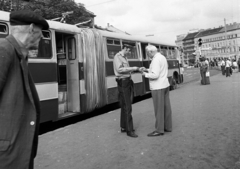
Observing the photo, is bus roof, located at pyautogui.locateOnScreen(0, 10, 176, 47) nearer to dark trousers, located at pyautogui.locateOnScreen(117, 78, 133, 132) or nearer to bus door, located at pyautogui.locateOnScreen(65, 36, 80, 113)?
bus door, located at pyautogui.locateOnScreen(65, 36, 80, 113)

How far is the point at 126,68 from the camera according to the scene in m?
5.27

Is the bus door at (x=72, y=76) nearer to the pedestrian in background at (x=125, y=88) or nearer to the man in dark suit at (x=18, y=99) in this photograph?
the pedestrian in background at (x=125, y=88)

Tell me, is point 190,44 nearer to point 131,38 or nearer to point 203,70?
point 203,70

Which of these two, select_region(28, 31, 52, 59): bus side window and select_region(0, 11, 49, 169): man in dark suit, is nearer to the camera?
select_region(0, 11, 49, 169): man in dark suit

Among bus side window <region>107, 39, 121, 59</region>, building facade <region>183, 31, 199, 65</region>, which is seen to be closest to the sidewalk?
bus side window <region>107, 39, 121, 59</region>

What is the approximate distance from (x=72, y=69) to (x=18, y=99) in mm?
6014

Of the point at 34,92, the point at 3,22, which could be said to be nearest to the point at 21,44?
the point at 34,92

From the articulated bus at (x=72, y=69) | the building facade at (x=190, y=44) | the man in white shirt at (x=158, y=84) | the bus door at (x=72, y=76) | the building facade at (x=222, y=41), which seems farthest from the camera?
the building facade at (x=190, y=44)

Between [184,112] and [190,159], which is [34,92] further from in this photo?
[184,112]

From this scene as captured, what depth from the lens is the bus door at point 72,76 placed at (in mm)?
7435

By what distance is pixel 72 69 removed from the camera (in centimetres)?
755

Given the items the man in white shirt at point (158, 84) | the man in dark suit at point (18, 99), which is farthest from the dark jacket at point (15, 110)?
the man in white shirt at point (158, 84)

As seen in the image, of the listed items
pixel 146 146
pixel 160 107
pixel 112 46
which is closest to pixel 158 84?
pixel 160 107

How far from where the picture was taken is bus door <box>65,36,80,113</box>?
7435mm
